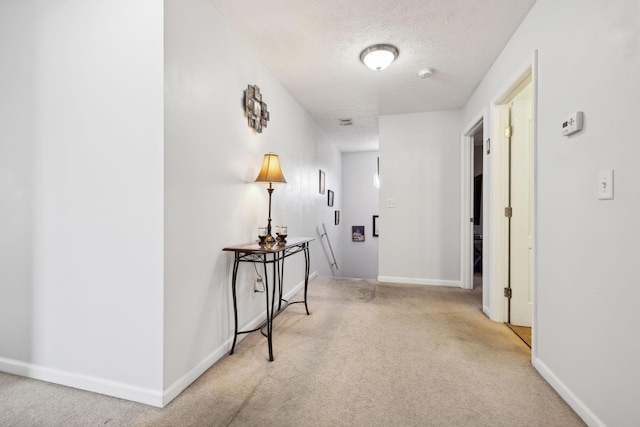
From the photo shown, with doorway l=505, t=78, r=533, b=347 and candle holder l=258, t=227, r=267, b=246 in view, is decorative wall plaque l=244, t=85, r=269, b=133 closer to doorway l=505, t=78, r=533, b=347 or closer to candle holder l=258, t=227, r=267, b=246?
candle holder l=258, t=227, r=267, b=246

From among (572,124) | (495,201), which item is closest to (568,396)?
(572,124)

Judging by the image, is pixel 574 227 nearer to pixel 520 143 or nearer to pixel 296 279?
pixel 520 143

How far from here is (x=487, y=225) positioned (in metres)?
2.80

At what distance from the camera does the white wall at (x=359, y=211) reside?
6.58 meters

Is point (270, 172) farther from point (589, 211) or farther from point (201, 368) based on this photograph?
point (589, 211)

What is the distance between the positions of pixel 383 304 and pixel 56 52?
3.27 m

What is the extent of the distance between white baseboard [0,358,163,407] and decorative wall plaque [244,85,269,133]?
6.32 ft

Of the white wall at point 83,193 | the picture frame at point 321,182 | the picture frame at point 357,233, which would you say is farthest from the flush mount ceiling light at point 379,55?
the picture frame at point 357,233

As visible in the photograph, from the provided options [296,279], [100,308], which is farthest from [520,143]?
[100,308]

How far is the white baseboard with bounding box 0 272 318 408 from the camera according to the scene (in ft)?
4.86

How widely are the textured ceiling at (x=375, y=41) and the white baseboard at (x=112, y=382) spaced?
7.65 feet

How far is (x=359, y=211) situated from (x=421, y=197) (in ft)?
8.92

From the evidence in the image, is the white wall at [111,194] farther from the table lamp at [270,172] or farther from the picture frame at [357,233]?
the picture frame at [357,233]

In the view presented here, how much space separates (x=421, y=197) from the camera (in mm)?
3988
